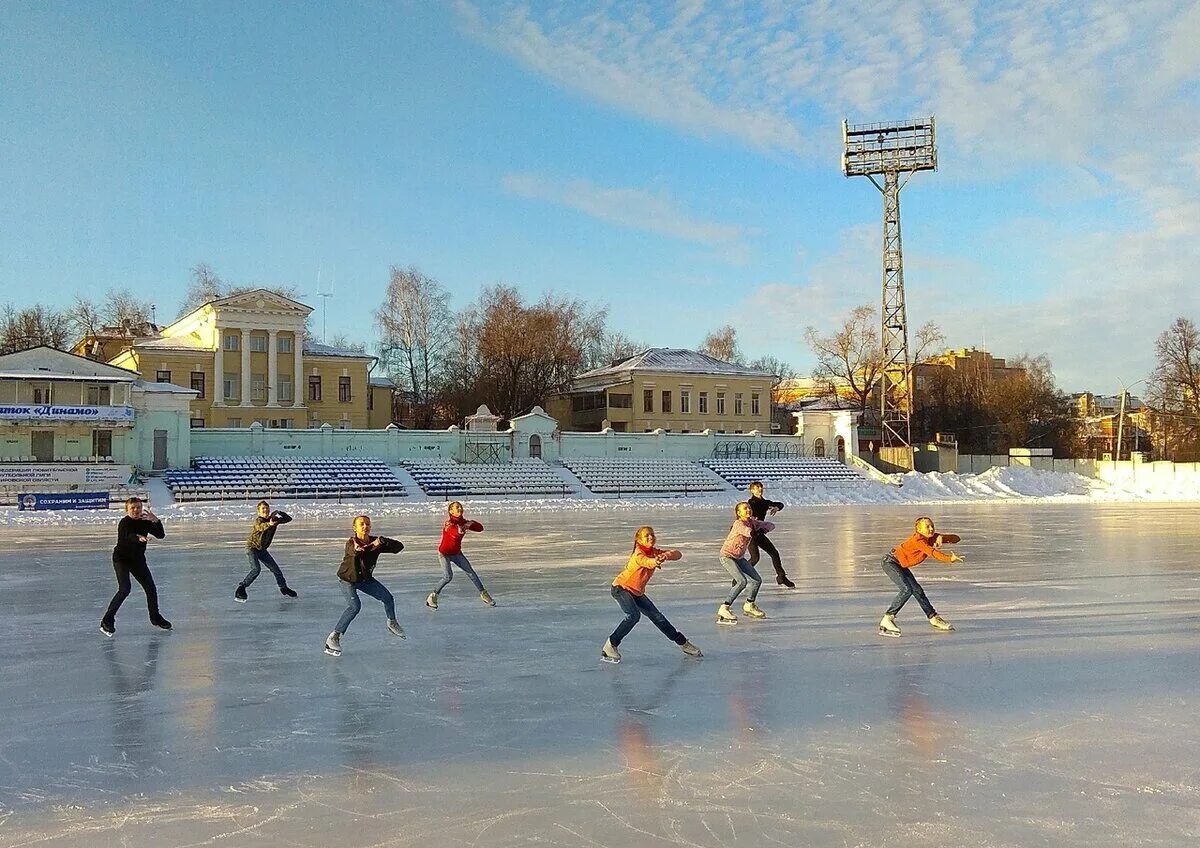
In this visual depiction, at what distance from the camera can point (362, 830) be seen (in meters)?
4.73

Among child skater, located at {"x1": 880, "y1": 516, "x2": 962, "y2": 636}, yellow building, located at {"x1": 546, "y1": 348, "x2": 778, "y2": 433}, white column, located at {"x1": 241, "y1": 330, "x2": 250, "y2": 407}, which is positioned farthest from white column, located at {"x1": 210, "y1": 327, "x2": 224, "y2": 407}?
child skater, located at {"x1": 880, "y1": 516, "x2": 962, "y2": 636}

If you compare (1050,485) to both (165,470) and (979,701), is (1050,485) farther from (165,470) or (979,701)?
(979,701)

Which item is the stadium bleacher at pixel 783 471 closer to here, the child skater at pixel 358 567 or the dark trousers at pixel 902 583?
the dark trousers at pixel 902 583

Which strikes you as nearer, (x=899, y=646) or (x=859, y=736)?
(x=859, y=736)

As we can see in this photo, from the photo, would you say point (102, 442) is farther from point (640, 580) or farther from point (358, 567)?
point (640, 580)

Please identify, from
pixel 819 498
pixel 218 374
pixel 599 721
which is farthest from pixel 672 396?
pixel 599 721

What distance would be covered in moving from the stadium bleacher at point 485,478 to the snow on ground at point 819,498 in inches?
53.6

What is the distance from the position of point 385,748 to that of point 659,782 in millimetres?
1794

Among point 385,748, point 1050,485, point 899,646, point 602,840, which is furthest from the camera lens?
point 1050,485

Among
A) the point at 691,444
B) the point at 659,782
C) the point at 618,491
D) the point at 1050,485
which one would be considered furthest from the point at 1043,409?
the point at 659,782

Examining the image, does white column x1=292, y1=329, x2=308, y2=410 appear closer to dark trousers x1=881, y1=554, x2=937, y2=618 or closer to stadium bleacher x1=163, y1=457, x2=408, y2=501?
stadium bleacher x1=163, y1=457, x2=408, y2=501

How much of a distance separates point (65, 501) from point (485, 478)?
1708cm

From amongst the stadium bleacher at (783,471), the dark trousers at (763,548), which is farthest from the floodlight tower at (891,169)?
the dark trousers at (763,548)

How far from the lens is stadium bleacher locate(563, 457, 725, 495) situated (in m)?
45.9
